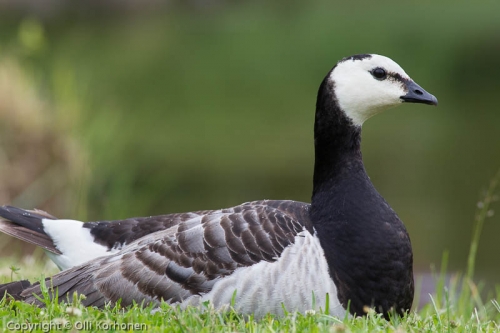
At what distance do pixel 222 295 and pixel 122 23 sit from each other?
120 feet

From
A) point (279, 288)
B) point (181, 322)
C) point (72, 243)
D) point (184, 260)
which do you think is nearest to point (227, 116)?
point (72, 243)

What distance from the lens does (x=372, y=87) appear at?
5.71 metres

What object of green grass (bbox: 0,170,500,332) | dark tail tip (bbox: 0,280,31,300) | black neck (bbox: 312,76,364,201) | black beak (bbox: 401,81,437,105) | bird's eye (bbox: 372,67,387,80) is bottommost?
Answer: green grass (bbox: 0,170,500,332)

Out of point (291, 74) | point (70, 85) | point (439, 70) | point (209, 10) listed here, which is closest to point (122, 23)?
point (209, 10)

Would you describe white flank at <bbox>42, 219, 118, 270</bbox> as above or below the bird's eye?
below

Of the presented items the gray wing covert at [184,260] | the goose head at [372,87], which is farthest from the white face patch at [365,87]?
the gray wing covert at [184,260]

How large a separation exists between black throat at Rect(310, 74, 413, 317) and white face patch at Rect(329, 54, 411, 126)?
78 millimetres

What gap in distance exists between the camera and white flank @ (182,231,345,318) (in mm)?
4926

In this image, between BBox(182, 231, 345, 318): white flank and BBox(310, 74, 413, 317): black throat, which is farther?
BBox(310, 74, 413, 317): black throat

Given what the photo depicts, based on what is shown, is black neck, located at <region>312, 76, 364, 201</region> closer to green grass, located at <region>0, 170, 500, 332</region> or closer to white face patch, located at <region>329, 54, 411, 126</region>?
white face patch, located at <region>329, 54, 411, 126</region>

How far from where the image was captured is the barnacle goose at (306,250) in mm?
5031

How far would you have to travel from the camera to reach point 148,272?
521cm

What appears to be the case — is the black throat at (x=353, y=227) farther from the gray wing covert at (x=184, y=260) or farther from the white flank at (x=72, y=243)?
the white flank at (x=72, y=243)

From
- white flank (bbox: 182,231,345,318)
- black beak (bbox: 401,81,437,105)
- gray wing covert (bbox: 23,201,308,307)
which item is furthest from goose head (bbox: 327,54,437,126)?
white flank (bbox: 182,231,345,318)
